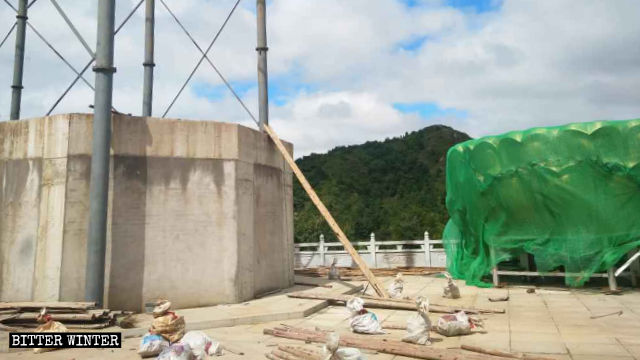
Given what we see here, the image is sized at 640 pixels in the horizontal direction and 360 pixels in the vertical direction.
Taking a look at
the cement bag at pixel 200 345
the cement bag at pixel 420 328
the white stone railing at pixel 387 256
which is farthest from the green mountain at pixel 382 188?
the cement bag at pixel 200 345

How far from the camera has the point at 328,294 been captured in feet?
33.9

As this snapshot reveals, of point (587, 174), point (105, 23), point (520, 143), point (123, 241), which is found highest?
point (105, 23)

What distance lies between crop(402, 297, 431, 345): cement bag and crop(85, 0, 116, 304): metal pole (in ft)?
18.5

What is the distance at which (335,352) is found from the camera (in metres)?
4.64

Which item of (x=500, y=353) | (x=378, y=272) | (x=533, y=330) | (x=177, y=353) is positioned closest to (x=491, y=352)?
(x=500, y=353)

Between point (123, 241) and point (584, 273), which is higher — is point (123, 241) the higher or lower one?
the higher one

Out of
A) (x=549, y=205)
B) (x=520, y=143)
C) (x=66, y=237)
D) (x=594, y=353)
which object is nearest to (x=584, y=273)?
(x=549, y=205)

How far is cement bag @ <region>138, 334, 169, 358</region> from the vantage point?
588cm

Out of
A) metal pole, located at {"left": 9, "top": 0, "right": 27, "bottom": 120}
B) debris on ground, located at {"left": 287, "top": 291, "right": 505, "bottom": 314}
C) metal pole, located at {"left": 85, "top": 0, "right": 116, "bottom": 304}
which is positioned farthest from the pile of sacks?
metal pole, located at {"left": 9, "top": 0, "right": 27, "bottom": 120}

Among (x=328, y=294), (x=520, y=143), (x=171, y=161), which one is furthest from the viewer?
(x=520, y=143)

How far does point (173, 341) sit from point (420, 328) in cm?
360

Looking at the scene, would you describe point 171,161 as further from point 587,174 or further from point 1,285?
point 587,174

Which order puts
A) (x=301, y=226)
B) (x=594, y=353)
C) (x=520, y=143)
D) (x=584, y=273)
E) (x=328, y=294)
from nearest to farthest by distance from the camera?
(x=594, y=353)
(x=328, y=294)
(x=584, y=273)
(x=520, y=143)
(x=301, y=226)

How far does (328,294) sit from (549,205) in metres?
6.53
